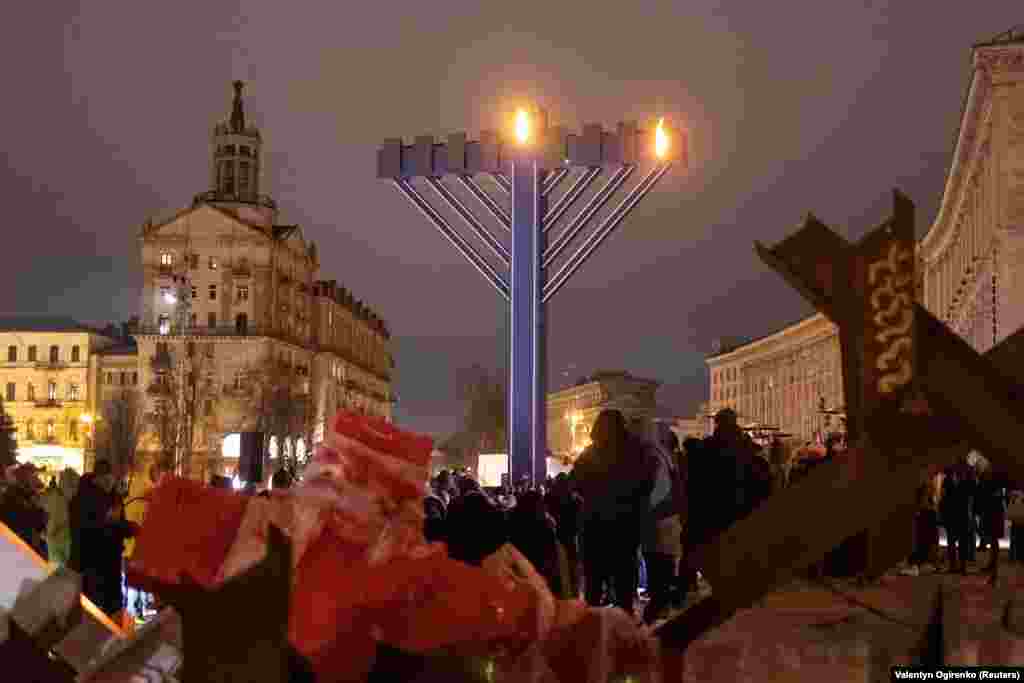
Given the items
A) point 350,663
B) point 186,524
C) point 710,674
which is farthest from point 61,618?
point 710,674

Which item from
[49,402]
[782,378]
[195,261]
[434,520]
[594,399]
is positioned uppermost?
[195,261]

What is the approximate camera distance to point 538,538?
332 inches

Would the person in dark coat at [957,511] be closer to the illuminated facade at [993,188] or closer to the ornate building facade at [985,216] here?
the ornate building facade at [985,216]

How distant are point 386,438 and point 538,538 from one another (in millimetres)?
6025

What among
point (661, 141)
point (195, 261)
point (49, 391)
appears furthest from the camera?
point (49, 391)

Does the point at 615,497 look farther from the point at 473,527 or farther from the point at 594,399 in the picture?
the point at 594,399

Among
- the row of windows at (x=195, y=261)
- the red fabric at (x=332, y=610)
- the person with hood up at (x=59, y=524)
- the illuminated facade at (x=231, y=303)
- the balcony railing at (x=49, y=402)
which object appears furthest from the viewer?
the balcony railing at (x=49, y=402)

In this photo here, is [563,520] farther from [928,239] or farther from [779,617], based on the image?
[928,239]

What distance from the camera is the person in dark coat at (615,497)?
25.4 ft

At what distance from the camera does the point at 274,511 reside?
7.51ft

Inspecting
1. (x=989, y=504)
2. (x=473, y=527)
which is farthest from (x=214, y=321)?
(x=473, y=527)

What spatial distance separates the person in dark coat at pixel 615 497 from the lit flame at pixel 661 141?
13.4 meters

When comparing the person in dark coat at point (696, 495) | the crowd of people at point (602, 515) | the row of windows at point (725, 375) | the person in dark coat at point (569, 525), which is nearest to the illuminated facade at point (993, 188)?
the person in dark coat at point (569, 525)

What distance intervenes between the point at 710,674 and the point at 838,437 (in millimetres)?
8190
